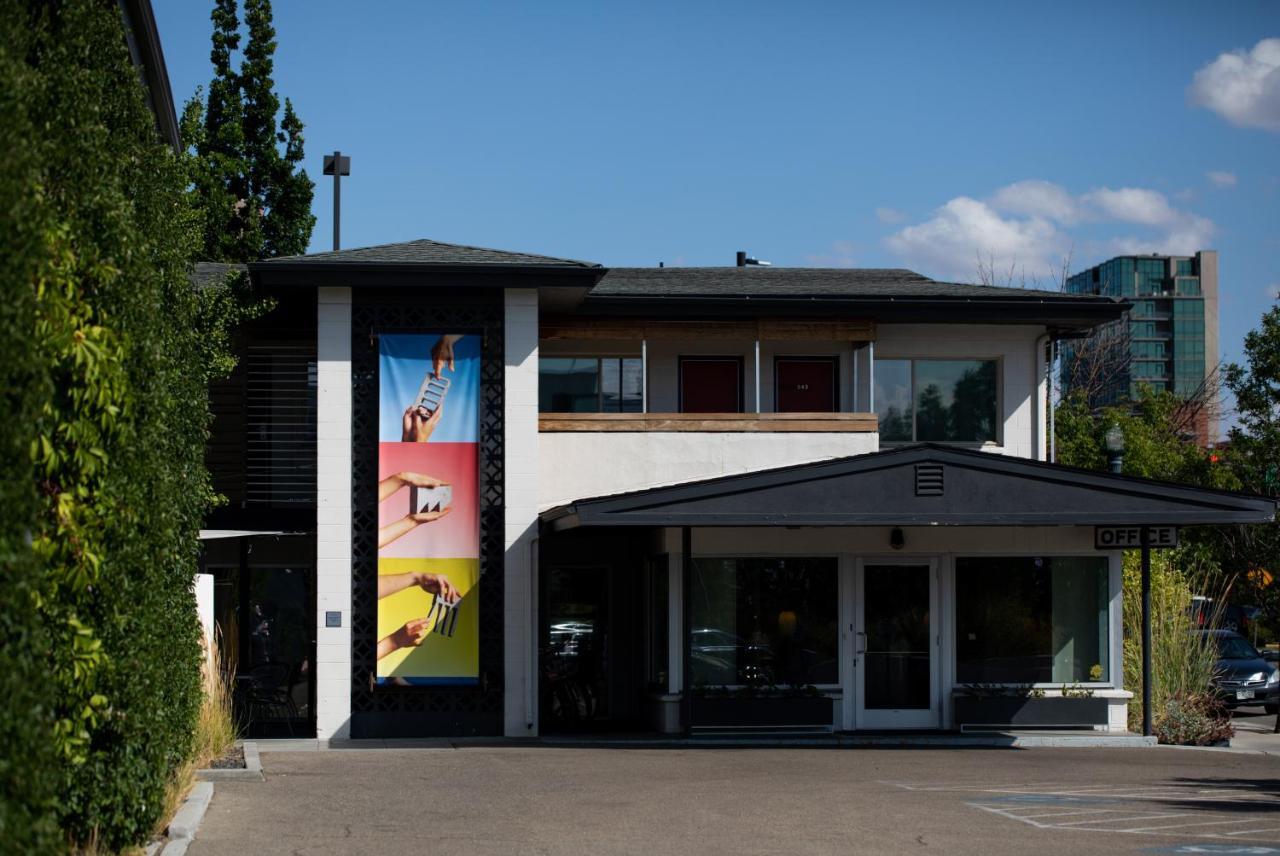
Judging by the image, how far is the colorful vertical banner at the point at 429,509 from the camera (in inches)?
877

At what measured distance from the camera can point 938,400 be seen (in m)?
26.4

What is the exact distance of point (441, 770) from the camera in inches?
693

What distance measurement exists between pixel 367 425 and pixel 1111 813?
39.5 feet

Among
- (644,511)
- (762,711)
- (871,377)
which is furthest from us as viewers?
(871,377)

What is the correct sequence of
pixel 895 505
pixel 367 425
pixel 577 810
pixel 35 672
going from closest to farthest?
1. pixel 35 672
2. pixel 577 810
3. pixel 895 505
4. pixel 367 425

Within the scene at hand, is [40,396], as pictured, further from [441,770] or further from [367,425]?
[367,425]

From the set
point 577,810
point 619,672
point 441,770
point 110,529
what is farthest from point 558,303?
point 110,529

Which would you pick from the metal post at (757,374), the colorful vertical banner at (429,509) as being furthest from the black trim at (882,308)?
the colorful vertical banner at (429,509)

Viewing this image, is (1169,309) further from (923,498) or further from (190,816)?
(190,816)

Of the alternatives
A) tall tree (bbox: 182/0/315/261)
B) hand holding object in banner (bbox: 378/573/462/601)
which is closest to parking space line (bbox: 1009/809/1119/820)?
hand holding object in banner (bbox: 378/573/462/601)

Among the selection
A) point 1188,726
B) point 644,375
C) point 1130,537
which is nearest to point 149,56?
point 644,375

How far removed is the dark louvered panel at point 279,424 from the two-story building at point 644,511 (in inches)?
1.9

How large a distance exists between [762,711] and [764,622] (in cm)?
131

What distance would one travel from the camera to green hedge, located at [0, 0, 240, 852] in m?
7.30
